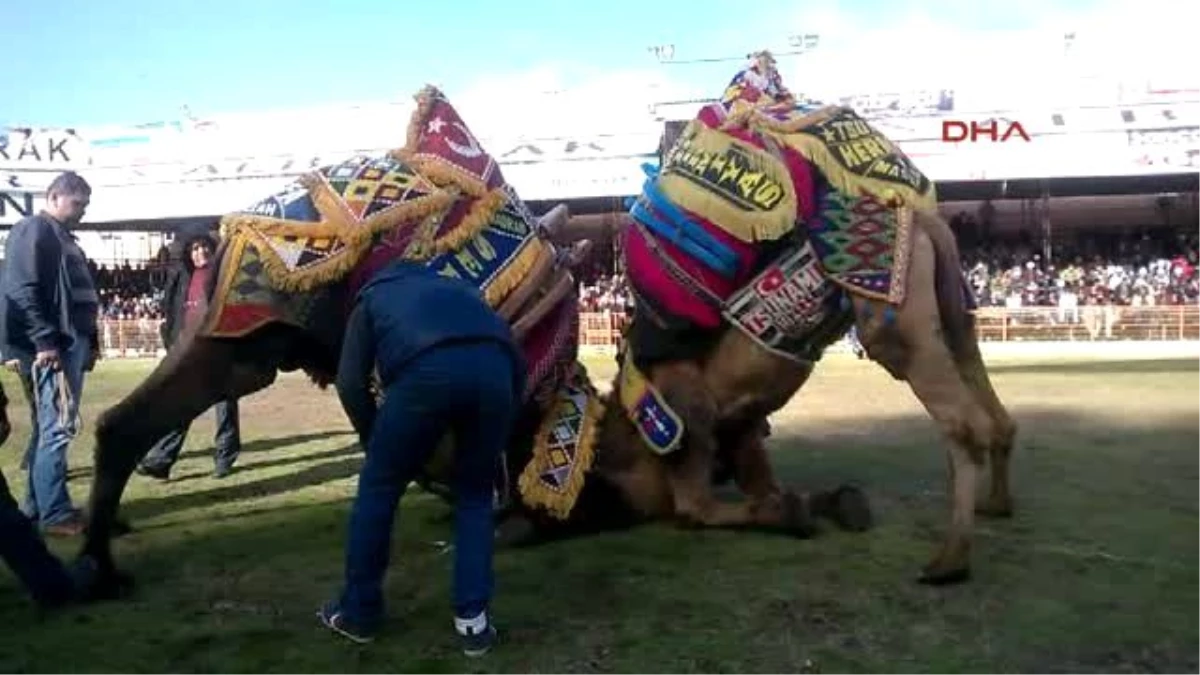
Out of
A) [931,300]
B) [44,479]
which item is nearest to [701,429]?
[931,300]

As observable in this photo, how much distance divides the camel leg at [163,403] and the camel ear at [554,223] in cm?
156

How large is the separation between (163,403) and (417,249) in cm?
128

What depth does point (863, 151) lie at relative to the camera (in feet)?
17.1

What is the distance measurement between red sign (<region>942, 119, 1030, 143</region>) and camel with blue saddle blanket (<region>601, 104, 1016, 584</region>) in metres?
23.2

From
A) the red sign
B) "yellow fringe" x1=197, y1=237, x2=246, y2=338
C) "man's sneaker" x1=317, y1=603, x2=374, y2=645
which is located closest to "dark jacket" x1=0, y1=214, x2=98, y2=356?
"yellow fringe" x1=197, y1=237, x2=246, y2=338

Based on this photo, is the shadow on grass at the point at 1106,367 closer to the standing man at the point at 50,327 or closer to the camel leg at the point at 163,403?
the standing man at the point at 50,327

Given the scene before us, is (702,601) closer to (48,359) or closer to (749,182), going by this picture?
(749,182)

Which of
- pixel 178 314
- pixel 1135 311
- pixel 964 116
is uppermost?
pixel 964 116

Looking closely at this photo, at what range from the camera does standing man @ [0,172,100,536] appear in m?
5.94

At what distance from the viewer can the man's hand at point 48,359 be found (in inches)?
235

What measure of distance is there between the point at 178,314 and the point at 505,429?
4515 millimetres

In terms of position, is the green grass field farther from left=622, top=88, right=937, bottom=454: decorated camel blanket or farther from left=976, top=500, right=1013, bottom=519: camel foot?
left=622, top=88, right=937, bottom=454: decorated camel blanket

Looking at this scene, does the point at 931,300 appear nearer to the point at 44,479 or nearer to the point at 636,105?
the point at 44,479

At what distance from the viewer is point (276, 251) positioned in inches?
197
